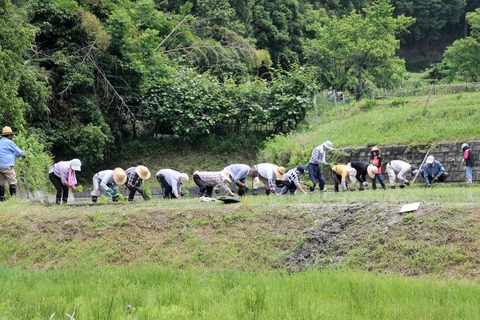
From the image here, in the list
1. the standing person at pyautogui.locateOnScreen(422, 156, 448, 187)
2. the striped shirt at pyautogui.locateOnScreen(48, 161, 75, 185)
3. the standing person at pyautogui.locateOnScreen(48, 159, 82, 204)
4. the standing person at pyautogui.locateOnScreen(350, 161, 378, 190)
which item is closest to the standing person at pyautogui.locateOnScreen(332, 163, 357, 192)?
the standing person at pyautogui.locateOnScreen(350, 161, 378, 190)

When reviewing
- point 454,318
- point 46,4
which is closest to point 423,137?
point 46,4

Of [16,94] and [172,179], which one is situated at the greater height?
[16,94]

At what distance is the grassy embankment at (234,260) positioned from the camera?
5.39m

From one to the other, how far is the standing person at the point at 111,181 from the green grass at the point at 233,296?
7.47 m

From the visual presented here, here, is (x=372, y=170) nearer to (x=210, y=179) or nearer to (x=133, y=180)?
(x=210, y=179)

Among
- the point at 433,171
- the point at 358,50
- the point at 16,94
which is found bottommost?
the point at 433,171

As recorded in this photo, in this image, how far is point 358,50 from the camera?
127 feet

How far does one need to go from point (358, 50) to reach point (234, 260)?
32610mm

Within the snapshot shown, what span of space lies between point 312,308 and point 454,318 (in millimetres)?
1279

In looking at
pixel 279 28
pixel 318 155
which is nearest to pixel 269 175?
pixel 318 155

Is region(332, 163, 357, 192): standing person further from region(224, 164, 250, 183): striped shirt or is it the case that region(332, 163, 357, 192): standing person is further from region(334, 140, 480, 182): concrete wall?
region(224, 164, 250, 183): striped shirt

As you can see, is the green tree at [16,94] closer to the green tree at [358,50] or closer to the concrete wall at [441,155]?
the concrete wall at [441,155]

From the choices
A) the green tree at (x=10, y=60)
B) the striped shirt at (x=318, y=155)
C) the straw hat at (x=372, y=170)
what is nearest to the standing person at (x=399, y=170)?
the straw hat at (x=372, y=170)

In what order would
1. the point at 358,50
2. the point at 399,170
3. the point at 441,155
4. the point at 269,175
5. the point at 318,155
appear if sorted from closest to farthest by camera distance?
the point at 269,175 < the point at 318,155 < the point at 399,170 < the point at 441,155 < the point at 358,50
